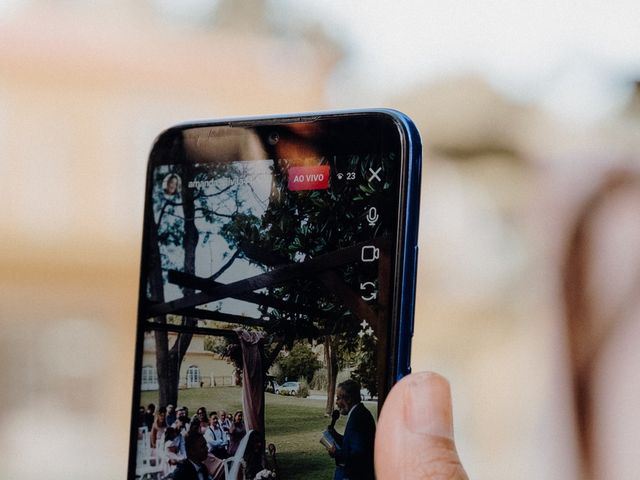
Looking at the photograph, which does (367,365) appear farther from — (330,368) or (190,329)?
(190,329)

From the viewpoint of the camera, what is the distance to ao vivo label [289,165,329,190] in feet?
1.80

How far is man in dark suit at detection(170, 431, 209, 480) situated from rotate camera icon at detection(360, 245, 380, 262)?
17 cm

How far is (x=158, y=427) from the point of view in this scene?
1.90 feet

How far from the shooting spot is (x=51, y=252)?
135 centimetres

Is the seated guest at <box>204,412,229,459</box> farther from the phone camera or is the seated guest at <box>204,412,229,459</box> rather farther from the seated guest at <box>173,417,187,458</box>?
the phone camera

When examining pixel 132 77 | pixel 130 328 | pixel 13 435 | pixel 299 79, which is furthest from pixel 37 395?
pixel 299 79

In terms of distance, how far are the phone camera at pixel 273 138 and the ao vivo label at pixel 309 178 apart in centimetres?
2

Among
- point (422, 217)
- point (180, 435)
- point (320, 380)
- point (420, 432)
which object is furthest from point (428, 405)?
point (422, 217)

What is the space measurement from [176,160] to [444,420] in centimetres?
29

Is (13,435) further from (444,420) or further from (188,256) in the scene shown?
(444,420)

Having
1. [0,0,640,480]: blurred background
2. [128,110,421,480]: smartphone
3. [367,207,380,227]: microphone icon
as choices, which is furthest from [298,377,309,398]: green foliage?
[0,0,640,480]: blurred background

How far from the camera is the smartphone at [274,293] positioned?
51cm

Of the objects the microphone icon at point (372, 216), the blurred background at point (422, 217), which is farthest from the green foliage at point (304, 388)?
the blurred background at point (422, 217)

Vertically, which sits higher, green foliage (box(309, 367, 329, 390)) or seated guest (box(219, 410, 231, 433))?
green foliage (box(309, 367, 329, 390))
